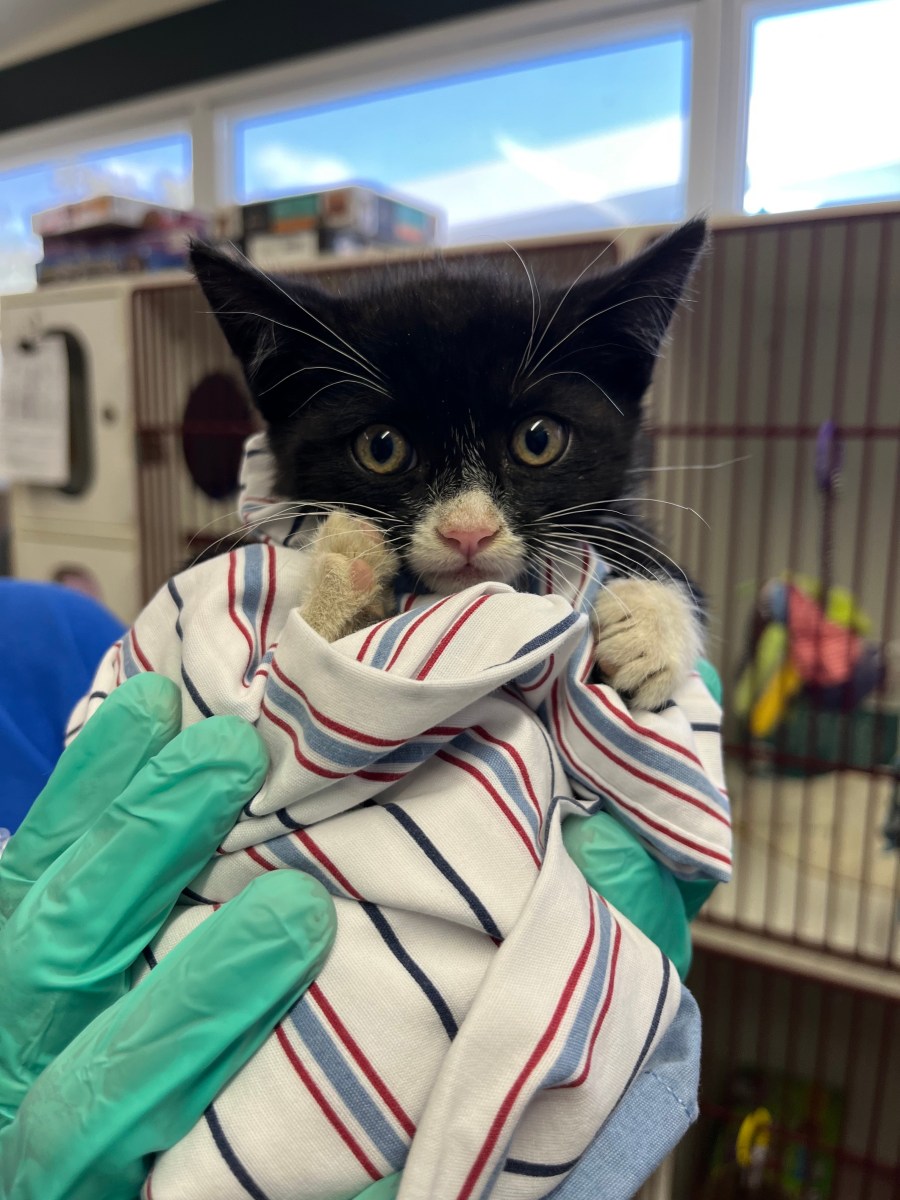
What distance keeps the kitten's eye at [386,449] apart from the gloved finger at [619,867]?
27 cm

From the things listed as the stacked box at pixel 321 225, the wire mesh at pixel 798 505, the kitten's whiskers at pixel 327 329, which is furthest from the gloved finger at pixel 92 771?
the stacked box at pixel 321 225

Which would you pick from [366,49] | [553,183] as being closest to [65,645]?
[553,183]

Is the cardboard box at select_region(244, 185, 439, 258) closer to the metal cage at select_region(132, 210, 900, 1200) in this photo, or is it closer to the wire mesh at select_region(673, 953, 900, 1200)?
the metal cage at select_region(132, 210, 900, 1200)

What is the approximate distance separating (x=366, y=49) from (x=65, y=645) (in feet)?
5.46

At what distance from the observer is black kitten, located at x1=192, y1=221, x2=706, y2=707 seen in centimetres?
53

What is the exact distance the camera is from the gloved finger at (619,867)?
51cm

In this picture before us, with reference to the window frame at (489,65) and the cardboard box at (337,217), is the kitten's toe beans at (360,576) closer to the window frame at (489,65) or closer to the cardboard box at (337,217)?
the window frame at (489,65)

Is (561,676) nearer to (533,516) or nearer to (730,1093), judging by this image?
(533,516)

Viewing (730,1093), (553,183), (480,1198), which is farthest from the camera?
(553,183)

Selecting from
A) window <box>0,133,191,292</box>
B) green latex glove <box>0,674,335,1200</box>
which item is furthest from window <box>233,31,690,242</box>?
green latex glove <box>0,674,335,1200</box>

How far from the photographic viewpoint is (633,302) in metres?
0.56

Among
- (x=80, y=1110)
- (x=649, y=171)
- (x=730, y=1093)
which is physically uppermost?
(x=649, y=171)

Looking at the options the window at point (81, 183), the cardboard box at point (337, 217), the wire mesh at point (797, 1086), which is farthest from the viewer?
the window at point (81, 183)

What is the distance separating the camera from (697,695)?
57 centimetres
